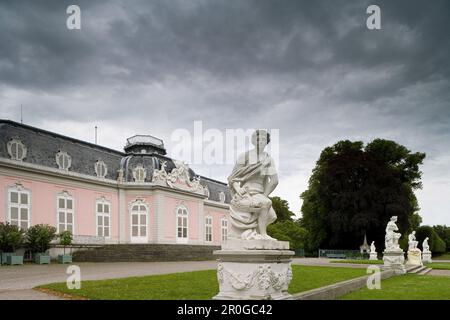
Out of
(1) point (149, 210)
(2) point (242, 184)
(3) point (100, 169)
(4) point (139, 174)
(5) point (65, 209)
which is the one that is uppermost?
(3) point (100, 169)

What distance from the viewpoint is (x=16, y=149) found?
2817cm

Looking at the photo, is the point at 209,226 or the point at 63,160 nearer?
the point at 63,160

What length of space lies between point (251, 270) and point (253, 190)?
1.46 m

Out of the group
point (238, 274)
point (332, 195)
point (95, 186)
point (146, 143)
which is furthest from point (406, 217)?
point (238, 274)

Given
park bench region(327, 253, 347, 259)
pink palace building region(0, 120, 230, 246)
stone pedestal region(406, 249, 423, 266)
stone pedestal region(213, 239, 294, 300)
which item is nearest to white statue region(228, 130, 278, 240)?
stone pedestal region(213, 239, 294, 300)

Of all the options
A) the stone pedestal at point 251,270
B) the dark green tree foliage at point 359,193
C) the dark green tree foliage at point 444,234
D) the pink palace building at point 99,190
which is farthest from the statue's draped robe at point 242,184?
the dark green tree foliage at point 444,234

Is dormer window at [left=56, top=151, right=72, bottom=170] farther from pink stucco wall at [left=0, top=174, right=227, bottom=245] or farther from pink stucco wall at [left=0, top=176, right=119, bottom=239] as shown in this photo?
pink stucco wall at [left=0, top=176, right=119, bottom=239]

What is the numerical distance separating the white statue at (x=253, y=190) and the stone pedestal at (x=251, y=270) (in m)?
0.27

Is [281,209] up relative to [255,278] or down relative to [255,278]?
down

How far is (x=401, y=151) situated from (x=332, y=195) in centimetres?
880

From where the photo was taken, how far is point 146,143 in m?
39.8

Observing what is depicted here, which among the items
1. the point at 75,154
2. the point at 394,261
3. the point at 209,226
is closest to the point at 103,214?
the point at 75,154

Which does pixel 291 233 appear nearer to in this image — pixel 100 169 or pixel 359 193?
pixel 359 193

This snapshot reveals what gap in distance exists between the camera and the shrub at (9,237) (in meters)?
24.3
